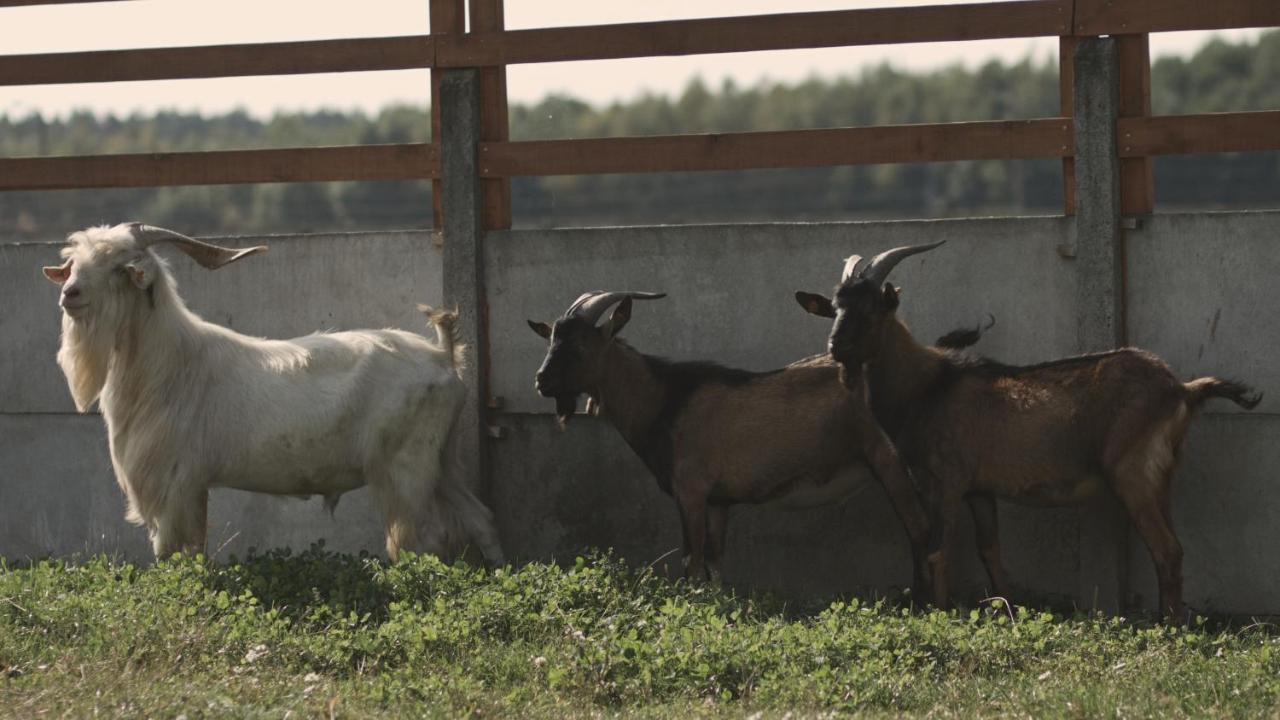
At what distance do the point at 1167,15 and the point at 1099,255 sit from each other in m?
1.14

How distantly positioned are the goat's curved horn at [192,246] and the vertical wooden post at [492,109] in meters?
1.21

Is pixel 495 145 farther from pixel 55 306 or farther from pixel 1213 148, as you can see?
pixel 1213 148

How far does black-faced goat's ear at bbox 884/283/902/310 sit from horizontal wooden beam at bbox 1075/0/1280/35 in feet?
5.01

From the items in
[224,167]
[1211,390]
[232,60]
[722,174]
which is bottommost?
[1211,390]

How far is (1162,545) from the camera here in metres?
6.93

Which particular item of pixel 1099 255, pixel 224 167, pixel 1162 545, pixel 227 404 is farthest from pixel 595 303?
pixel 1162 545

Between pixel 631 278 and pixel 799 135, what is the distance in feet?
3.63

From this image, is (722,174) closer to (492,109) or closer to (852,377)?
(492,109)

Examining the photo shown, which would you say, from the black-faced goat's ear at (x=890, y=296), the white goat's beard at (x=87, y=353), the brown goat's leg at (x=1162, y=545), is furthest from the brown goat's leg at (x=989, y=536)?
the white goat's beard at (x=87, y=353)

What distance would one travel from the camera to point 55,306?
30.2ft

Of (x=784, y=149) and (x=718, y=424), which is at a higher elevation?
(x=784, y=149)

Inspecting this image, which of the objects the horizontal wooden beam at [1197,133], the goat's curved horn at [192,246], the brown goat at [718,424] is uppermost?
the horizontal wooden beam at [1197,133]

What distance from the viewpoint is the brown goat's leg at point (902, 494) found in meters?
7.41

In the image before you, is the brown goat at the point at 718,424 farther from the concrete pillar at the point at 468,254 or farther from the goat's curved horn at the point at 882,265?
the concrete pillar at the point at 468,254
